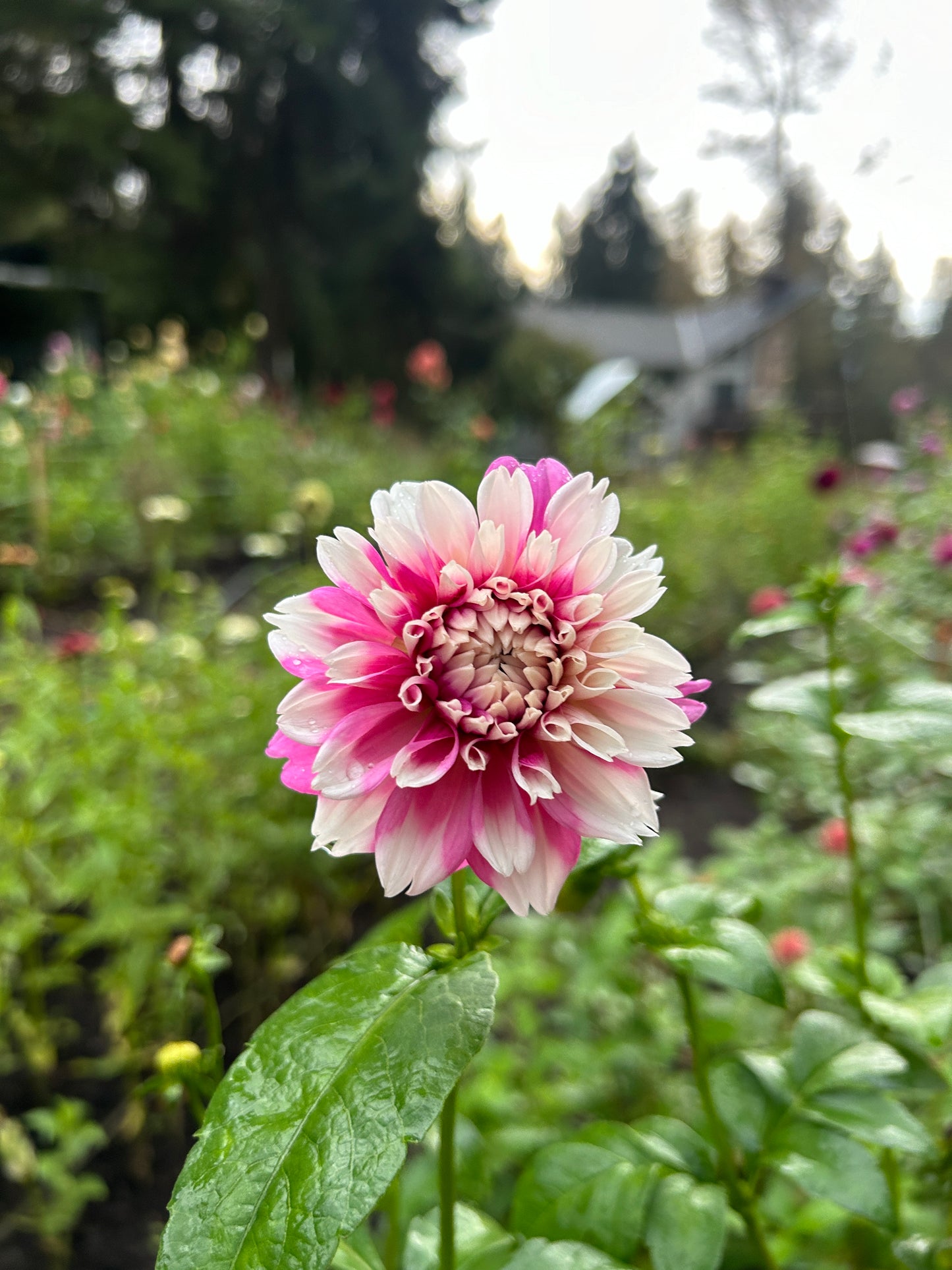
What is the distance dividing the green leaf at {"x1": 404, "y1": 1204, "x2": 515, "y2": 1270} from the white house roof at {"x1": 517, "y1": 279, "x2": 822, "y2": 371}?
4.64m

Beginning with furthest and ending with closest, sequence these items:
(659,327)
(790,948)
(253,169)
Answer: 1. (659,327)
2. (253,169)
3. (790,948)

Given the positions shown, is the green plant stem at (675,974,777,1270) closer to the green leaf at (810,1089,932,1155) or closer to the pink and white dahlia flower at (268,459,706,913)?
the green leaf at (810,1089,932,1155)

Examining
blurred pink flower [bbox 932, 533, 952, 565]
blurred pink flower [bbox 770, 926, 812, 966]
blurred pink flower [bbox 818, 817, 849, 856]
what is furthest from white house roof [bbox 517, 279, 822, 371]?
blurred pink flower [bbox 770, 926, 812, 966]

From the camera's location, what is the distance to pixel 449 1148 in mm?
329

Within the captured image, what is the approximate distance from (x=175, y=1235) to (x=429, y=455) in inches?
172

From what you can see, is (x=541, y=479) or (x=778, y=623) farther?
(x=778, y=623)

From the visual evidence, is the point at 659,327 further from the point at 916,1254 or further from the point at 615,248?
the point at 916,1254

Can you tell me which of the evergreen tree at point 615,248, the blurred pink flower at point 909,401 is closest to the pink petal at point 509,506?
the blurred pink flower at point 909,401

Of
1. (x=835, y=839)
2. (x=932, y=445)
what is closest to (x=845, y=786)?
(x=835, y=839)

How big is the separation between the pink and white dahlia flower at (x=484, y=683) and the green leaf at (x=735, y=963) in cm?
11

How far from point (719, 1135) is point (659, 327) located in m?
8.87

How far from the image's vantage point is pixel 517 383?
27.4 feet

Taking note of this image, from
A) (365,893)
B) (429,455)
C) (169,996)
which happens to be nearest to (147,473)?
(429,455)

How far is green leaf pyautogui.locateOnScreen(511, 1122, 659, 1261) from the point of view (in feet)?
1.30
